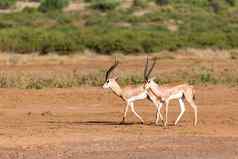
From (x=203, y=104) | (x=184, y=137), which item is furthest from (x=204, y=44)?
(x=184, y=137)

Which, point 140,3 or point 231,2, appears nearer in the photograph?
point 140,3

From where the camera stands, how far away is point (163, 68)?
40531 mm

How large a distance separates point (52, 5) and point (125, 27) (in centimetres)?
1738

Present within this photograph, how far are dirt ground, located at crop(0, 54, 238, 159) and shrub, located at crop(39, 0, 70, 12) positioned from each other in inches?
1861

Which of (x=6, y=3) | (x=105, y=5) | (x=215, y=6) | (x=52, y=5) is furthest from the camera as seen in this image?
(x=215, y=6)

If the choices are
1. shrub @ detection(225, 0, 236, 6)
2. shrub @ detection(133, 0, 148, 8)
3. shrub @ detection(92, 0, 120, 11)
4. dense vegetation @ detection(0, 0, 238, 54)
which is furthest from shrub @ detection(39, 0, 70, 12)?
shrub @ detection(225, 0, 236, 6)

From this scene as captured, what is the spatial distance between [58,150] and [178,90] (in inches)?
220

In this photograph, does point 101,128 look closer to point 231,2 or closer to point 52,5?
point 52,5

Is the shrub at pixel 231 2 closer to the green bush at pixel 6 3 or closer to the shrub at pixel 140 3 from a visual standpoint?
the shrub at pixel 140 3

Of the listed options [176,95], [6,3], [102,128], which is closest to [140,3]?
[6,3]

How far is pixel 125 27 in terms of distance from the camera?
63.8 metres

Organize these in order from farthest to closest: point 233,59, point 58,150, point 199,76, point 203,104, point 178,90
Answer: point 233,59, point 199,76, point 203,104, point 178,90, point 58,150

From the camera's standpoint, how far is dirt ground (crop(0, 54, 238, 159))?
1733 centimetres

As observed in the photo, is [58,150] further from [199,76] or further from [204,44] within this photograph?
[204,44]
